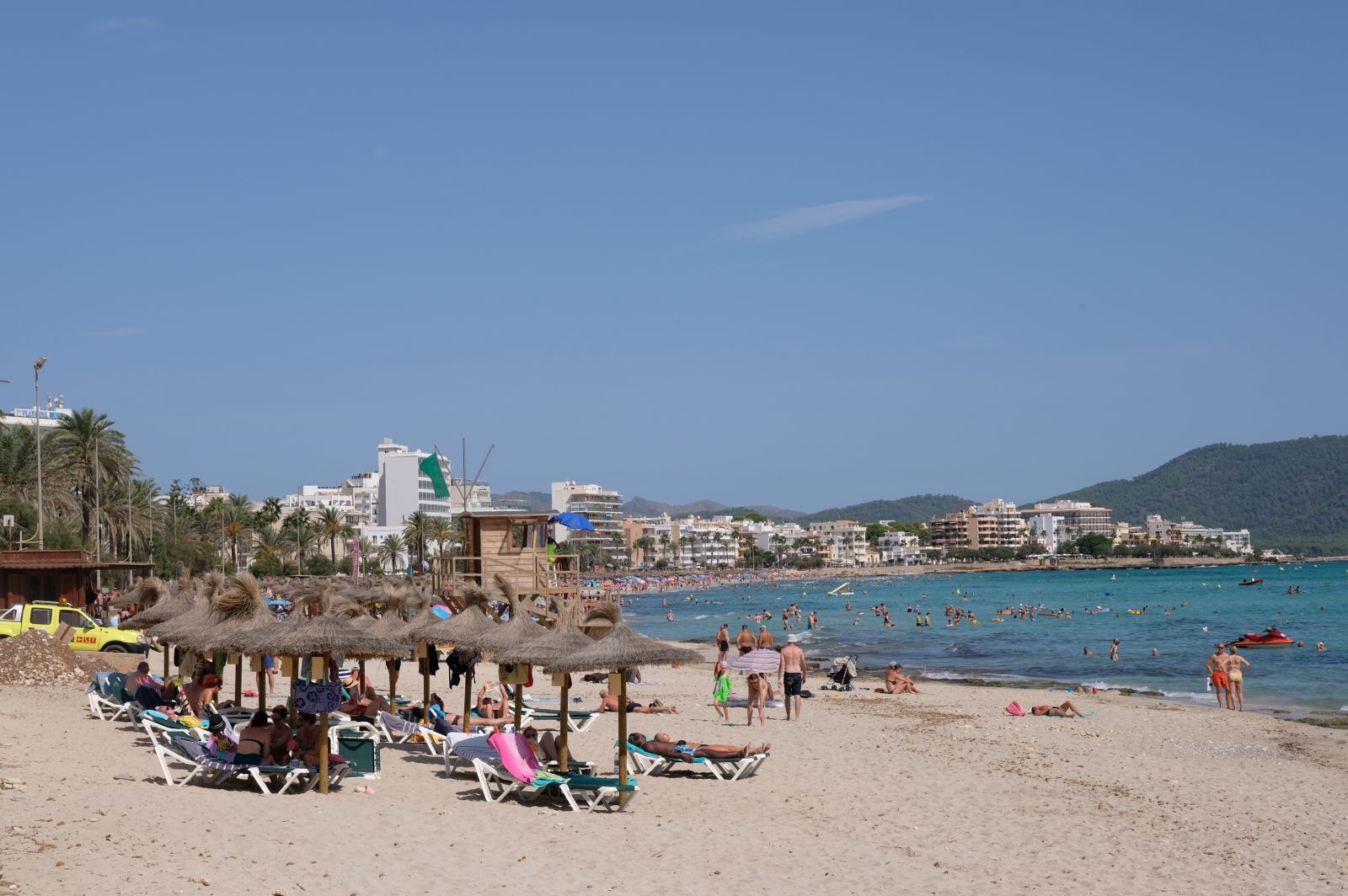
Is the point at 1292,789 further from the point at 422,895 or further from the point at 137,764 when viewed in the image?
the point at 137,764

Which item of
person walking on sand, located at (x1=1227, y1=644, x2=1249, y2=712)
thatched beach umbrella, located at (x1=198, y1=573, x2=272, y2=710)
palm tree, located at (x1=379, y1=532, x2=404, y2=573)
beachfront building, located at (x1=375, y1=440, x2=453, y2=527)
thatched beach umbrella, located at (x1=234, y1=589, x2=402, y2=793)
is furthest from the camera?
beachfront building, located at (x1=375, y1=440, x2=453, y2=527)

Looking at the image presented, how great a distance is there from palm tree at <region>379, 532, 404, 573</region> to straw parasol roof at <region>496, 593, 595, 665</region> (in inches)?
4361

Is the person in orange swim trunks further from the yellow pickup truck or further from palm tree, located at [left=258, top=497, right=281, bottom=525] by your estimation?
palm tree, located at [left=258, top=497, right=281, bottom=525]

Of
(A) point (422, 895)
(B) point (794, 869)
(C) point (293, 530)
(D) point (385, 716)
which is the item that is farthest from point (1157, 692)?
(C) point (293, 530)

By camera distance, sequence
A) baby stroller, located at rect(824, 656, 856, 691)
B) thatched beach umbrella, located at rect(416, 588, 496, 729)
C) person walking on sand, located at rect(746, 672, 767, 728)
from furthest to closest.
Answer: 1. baby stroller, located at rect(824, 656, 856, 691)
2. person walking on sand, located at rect(746, 672, 767, 728)
3. thatched beach umbrella, located at rect(416, 588, 496, 729)

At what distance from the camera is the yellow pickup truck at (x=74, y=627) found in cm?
2447

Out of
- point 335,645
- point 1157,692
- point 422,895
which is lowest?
point 1157,692

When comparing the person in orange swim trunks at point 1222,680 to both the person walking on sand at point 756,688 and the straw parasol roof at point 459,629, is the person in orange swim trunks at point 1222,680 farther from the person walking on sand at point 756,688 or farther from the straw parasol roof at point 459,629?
the straw parasol roof at point 459,629

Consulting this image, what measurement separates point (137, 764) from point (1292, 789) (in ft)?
42.8

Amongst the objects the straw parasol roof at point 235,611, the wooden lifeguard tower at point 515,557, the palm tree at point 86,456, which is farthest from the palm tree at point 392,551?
the straw parasol roof at point 235,611

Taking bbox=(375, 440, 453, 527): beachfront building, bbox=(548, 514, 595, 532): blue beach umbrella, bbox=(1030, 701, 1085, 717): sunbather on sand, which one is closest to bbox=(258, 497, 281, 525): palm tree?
bbox=(375, 440, 453, 527): beachfront building

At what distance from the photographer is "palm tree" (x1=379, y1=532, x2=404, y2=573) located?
125m

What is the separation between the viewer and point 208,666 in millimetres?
17250

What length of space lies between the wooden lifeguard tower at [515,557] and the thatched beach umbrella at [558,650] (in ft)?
50.2
